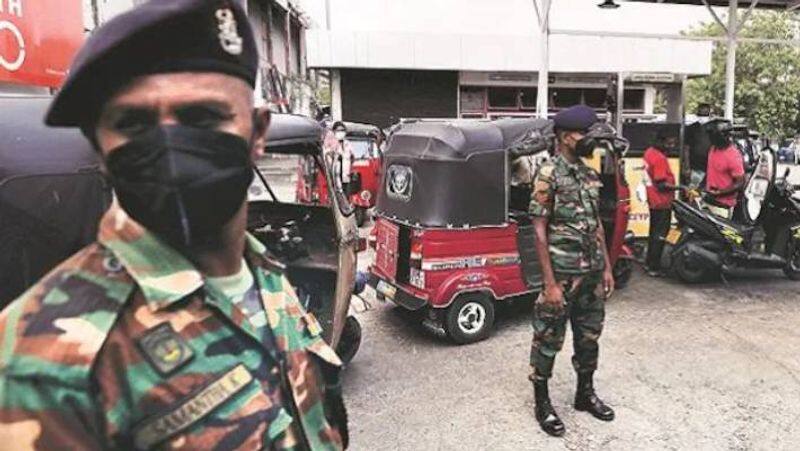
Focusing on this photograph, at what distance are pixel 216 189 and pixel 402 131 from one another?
4.72 m

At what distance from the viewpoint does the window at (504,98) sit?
57.6 feet

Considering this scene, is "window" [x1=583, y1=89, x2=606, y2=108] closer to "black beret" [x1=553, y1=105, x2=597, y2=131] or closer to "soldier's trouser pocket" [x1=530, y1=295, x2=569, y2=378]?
"black beret" [x1=553, y1=105, x2=597, y2=131]

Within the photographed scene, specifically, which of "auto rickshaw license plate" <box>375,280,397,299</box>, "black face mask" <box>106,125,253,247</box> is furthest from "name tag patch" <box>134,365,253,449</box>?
"auto rickshaw license plate" <box>375,280,397,299</box>

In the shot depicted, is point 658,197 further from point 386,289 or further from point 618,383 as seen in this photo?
point 386,289

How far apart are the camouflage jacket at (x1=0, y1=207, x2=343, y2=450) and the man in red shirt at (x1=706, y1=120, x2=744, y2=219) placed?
265 inches

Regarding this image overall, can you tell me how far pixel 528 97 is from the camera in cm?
1797

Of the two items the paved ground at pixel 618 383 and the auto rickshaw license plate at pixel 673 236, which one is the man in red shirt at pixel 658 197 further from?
the paved ground at pixel 618 383

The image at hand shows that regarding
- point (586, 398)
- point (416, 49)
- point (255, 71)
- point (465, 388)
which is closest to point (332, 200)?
point (465, 388)

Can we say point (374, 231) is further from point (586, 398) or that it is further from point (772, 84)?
point (772, 84)

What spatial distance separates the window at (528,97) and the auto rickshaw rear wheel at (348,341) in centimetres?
1449

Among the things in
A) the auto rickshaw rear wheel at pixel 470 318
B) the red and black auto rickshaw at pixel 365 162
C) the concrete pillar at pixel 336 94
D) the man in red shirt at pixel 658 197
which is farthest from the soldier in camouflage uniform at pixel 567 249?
the concrete pillar at pixel 336 94

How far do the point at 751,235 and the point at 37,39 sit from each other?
6740 mm

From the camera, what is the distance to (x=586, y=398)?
3781 mm

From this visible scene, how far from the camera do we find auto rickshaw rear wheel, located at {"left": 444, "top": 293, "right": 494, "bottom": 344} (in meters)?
4.93
